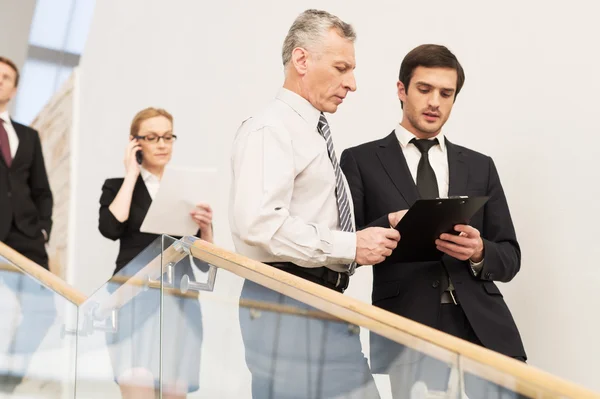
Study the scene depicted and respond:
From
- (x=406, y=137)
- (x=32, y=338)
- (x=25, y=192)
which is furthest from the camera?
(x=25, y=192)

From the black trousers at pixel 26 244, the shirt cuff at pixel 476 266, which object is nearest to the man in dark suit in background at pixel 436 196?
the shirt cuff at pixel 476 266

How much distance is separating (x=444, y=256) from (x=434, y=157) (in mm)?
455

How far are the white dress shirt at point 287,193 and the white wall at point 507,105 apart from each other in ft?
0.89

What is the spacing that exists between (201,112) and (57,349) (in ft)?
11.0

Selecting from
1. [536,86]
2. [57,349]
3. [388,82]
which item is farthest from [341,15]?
[57,349]

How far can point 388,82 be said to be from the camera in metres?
5.60

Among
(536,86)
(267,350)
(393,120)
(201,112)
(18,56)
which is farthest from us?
(18,56)

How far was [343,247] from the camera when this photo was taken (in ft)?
9.92

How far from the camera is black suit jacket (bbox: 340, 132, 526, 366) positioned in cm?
336

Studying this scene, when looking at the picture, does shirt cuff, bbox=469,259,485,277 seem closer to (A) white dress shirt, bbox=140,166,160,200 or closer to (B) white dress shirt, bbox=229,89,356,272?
(B) white dress shirt, bbox=229,89,356,272

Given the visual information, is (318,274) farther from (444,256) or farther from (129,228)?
(129,228)

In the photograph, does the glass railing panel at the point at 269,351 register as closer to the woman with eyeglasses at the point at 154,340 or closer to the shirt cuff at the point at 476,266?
the woman with eyeglasses at the point at 154,340

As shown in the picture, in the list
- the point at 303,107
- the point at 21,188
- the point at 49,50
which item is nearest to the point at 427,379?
the point at 303,107

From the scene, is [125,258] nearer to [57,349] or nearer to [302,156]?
[57,349]
